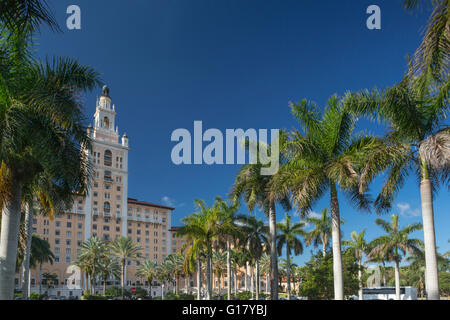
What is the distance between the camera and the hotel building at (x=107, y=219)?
397 feet

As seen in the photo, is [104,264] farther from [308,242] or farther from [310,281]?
[310,281]

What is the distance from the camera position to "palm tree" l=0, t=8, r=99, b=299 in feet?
46.6

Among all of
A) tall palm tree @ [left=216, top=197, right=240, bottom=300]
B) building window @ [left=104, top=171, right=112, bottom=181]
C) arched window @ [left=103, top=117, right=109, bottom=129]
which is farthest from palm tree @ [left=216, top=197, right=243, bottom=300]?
arched window @ [left=103, top=117, right=109, bottom=129]

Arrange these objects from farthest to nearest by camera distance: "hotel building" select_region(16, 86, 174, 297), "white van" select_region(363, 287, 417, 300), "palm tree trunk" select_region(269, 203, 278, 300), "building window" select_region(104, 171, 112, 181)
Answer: "building window" select_region(104, 171, 112, 181), "hotel building" select_region(16, 86, 174, 297), "white van" select_region(363, 287, 417, 300), "palm tree trunk" select_region(269, 203, 278, 300)

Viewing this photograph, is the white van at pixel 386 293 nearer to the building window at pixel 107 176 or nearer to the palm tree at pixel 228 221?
the palm tree at pixel 228 221

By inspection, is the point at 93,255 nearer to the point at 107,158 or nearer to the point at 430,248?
the point at 107,158

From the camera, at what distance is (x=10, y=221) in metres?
15.0

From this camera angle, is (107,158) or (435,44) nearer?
(435,44)

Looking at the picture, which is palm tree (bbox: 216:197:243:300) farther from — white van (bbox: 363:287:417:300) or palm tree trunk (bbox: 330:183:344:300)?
white van (bbox: 363:287:417:300)

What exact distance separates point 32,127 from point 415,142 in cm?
1552

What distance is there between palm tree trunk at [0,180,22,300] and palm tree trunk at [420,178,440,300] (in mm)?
15292

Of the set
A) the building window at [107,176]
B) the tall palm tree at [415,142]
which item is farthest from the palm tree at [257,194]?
the building window at [107,176]

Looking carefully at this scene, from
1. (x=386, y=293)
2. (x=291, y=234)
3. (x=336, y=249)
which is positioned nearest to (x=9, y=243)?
(x=336, y=249)

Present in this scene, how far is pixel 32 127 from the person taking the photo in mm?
14594
